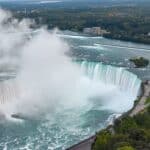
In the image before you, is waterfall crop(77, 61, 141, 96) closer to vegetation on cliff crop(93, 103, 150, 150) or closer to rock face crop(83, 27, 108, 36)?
vegetation on cliff crop(93, 103, 150, 150)

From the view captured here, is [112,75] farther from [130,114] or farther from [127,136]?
[127,136]

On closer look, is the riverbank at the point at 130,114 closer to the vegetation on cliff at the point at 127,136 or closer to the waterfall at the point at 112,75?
the vegetation on cliff at the point at 127,136

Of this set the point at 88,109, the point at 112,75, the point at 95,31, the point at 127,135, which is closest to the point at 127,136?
the point at 127,135

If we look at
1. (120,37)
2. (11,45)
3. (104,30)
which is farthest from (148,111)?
(104,30)

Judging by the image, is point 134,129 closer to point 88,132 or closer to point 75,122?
point 88,132

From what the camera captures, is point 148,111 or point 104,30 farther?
point 104,30

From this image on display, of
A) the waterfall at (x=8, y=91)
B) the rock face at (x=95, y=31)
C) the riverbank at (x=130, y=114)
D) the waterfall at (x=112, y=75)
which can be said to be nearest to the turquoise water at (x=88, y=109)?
the waterfall at (x=112, y=75)

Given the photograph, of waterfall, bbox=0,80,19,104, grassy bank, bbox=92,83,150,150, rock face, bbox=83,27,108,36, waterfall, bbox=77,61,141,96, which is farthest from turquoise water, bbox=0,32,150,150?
rock face, bbox=83,27,108,36

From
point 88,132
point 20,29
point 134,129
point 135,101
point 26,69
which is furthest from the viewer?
point 20,29
